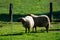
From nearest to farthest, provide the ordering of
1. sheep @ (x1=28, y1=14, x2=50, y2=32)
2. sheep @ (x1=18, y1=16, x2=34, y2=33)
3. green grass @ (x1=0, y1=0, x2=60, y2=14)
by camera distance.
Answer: sheep @ (x1=18, y1=16, x2=34, y2=33) → sheep @ (x1=28, y1=14, x2=50, y2=32) → green grass @ (x1=0, y1=0, x2=60, y2=14)

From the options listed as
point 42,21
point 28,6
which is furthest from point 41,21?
point 28,6

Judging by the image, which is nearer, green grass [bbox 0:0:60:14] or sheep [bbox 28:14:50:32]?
sheep [bbox 28:14:50:32]

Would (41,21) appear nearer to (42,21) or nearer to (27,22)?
(42,21)

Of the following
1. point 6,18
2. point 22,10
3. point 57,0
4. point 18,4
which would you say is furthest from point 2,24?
point 57,0

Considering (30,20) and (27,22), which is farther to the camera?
(30,20)

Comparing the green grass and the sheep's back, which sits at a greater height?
the green grass

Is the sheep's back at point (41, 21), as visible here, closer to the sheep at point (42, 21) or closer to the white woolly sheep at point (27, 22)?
the sheep at point (42, 21)

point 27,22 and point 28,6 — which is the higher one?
point 28,6

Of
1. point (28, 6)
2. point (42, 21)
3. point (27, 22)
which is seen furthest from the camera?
point (28, 6)

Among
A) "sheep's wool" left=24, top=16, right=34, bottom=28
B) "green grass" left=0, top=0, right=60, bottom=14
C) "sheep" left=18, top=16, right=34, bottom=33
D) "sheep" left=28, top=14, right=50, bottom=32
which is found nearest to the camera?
"sheep" left=18, top=16, right=34, bottom=33

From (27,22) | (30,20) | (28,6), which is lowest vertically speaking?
(27,22)

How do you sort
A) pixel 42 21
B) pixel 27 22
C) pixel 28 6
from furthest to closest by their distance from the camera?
pixel 28 6 → pixel 42 21 → pixel 27 22

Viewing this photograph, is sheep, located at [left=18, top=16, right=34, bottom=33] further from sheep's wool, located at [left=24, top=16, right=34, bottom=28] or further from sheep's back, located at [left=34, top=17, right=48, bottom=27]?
sheep's back, located at [left=34, top=17, right=48, bottom=27]

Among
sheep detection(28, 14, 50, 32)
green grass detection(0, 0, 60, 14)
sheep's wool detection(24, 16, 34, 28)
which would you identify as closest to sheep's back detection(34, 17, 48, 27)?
sheep detection(28, 14, 50, 32)
